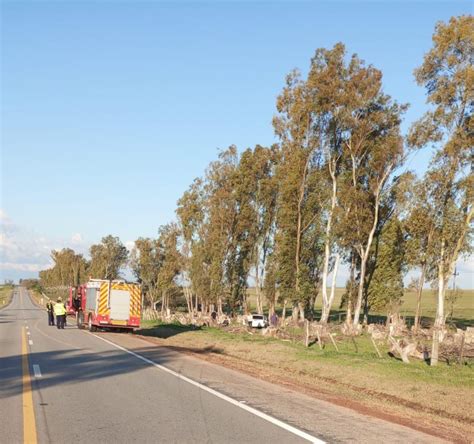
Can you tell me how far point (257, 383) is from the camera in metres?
14.3

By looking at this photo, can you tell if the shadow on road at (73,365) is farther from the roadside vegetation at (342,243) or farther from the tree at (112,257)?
the tree at (112,257)

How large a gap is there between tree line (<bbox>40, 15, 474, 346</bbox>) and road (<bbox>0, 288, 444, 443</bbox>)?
12.1 m

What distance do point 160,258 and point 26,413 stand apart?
2859 inches

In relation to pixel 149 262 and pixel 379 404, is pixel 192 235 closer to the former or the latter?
pixel 149 262

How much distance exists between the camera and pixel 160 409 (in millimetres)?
10094

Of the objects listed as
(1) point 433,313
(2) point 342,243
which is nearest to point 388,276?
(2) point 342,243

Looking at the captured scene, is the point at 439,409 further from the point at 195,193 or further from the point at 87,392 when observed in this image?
the point at 195,193

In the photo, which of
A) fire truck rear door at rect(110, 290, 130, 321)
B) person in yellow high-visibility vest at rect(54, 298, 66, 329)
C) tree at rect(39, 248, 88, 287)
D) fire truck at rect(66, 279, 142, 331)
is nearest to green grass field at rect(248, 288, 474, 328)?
fire truck at rect(66, 279, 142, 331)

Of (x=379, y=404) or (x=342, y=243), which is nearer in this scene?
(x=379, y=404)

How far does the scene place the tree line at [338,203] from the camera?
24109 mm

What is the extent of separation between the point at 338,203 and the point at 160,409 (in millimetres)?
35371

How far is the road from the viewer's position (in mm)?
8312

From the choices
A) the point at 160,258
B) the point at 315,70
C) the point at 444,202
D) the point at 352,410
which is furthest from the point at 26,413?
the point at 160,258

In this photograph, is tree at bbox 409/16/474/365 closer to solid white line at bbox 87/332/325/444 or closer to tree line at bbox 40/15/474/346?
tree line at bbox 40/15/474/346
